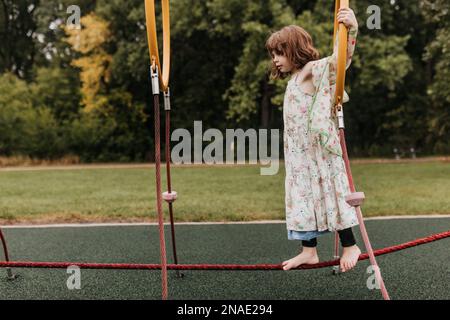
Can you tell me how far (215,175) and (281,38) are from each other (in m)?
10.0

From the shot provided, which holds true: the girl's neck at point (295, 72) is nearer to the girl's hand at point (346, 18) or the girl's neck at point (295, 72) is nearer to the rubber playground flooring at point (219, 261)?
the girl's hand at point (346, 18)

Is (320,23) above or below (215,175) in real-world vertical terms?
above

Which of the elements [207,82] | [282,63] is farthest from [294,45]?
[207,82]

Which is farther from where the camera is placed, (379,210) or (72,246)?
(379,210)

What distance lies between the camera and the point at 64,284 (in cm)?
379

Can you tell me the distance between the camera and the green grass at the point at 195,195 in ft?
23.4

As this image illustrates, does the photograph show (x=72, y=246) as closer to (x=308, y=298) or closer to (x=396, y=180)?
(x=308, y=298)

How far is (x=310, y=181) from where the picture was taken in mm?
3059

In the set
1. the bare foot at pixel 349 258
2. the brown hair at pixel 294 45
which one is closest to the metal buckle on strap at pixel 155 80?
the brown hair at pixel 294 45

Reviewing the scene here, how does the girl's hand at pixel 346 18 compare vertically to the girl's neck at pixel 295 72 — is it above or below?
above

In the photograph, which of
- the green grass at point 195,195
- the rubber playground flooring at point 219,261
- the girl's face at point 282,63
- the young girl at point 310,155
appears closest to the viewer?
the young girl at point 310,155

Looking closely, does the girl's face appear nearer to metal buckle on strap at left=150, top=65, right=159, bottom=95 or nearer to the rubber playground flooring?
metal buckle on strap at left=150, top=65, right=159, bottom=95

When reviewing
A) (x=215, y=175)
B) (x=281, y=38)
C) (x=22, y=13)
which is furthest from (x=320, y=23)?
(x=22, y=13)

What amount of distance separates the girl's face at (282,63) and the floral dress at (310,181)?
0.25ft
